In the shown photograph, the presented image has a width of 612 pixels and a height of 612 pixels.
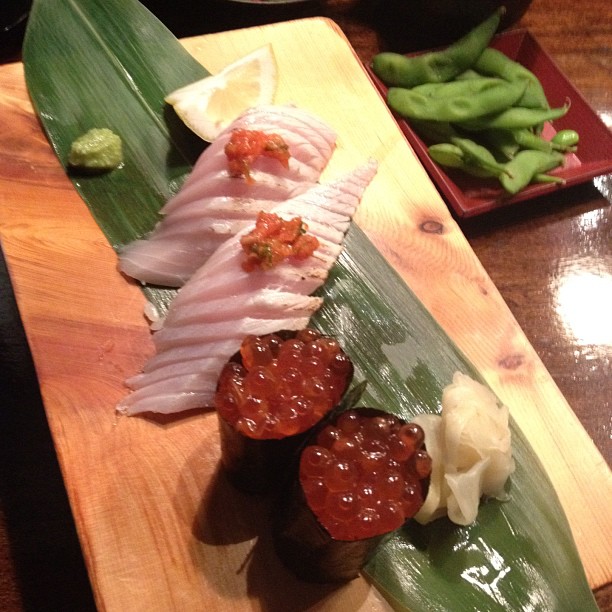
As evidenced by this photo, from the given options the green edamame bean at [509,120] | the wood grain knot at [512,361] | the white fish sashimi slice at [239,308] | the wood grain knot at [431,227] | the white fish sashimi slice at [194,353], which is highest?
the green edamame bean at [509,120]

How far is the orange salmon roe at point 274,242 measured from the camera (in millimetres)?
2070

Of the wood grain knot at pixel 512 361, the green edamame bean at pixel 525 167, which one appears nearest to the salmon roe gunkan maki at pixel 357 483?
the wood grain knot at pixel 512 361

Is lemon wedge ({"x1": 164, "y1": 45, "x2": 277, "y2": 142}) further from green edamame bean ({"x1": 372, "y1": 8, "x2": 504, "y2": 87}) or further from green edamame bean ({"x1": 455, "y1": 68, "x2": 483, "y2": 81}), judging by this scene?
green edamame bean ({"x1": 455, "y1": 68, "x2": 483, "y2": 81})

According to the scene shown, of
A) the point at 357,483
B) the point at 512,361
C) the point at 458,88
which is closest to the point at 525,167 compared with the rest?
the point at 458,88

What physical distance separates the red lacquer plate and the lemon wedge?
768mm

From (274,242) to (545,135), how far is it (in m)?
1.99

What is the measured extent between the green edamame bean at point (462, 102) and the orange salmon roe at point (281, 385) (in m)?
1.80

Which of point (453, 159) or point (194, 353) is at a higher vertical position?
point (453, 159)

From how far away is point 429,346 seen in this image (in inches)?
86.5

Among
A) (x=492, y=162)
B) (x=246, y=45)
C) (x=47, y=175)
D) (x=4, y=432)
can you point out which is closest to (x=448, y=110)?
(x=492, y=162)

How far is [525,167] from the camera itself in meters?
2.99

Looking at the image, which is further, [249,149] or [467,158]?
[467,158]

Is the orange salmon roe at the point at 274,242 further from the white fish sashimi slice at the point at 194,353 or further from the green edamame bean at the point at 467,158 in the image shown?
the green edamame bean at the point at 467,158

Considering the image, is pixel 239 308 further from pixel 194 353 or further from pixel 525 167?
pixel 525 167
